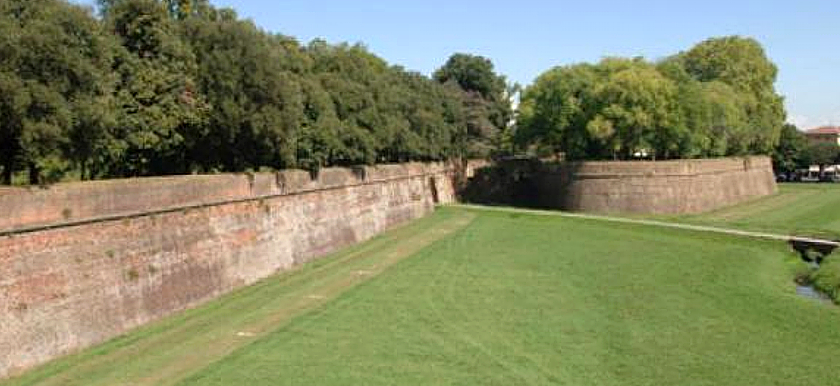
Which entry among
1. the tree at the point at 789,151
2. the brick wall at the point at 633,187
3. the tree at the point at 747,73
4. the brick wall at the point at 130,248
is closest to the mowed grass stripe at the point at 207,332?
the brick wall at the point at 130,248

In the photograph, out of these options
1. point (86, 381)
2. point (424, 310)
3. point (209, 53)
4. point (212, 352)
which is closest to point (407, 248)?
point (209, 53)

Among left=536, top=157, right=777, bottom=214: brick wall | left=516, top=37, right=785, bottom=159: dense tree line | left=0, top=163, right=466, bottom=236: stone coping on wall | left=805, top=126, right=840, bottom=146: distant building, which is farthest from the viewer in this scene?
left=805, top=126, right=840, bottom=146: distant building

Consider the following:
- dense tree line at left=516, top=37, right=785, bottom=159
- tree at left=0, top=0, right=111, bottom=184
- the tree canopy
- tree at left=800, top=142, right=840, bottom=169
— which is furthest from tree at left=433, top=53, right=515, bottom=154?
tree at left=0, top=0, right=111, bottom=184

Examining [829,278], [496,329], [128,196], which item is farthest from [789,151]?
[128,196]

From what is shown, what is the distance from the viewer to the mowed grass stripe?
42.8ft

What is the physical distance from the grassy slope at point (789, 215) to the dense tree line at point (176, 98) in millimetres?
14752

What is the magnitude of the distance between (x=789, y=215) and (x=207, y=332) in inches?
1420

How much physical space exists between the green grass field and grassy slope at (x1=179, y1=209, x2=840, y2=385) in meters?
0.05

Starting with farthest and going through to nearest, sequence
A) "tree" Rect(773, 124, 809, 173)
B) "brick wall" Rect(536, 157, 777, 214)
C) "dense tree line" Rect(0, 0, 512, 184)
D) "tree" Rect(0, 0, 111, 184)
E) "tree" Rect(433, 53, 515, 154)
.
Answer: "tree" Rect(773, 124, 809, 173) < "tree" Rect(433, 53, 515, 154) < "brick wall" Rect(536, 157, 777, 214) < "dense tree line" Rect(0, 0, 512, 184) < "tree" Rect(0, 0, 111, 184)

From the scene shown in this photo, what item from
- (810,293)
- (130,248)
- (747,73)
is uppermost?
(747,73)

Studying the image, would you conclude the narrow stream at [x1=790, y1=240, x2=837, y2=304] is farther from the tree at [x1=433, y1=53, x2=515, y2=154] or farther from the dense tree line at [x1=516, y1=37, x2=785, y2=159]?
the tree at [x1=433, y1=53, x2=515, y2=154]

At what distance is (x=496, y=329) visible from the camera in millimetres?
16016

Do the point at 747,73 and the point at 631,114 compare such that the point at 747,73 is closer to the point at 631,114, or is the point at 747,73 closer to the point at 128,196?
the point at 631,114

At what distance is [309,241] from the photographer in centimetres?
2617
